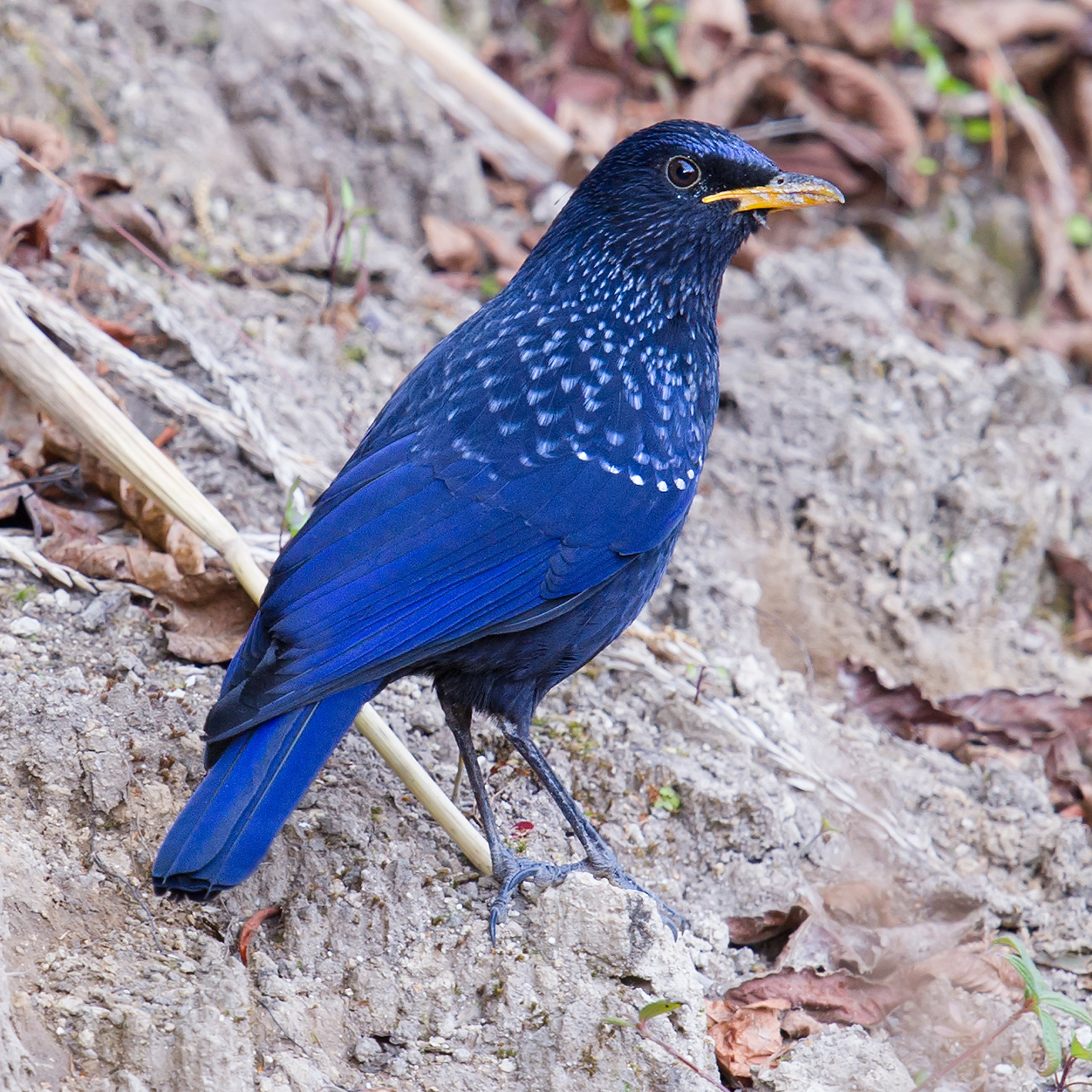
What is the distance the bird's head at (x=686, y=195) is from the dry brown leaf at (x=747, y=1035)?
6.02 feet

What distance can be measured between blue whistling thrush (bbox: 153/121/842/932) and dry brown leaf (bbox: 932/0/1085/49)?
139 inches

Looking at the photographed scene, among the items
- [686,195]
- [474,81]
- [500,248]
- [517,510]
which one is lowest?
[517,510]

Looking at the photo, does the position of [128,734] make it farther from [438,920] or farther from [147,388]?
[147,388]

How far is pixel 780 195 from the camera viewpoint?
3520mm

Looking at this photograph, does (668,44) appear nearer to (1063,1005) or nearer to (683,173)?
(683,173)

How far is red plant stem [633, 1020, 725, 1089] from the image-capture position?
2773 mm

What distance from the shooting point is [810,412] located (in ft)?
15.9

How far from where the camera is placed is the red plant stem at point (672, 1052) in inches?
109

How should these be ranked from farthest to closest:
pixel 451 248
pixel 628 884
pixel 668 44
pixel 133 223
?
pixel 668 44
pixel 451 248
pixel 133 223
pixel 628 884

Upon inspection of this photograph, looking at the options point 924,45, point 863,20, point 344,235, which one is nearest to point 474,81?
point 344,235

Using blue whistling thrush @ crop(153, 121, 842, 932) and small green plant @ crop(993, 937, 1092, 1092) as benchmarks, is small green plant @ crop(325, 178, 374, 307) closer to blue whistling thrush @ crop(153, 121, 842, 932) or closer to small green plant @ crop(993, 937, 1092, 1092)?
blue whistling thrush @ crop(153, 121, 842, 932)

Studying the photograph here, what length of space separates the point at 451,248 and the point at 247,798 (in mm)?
3016

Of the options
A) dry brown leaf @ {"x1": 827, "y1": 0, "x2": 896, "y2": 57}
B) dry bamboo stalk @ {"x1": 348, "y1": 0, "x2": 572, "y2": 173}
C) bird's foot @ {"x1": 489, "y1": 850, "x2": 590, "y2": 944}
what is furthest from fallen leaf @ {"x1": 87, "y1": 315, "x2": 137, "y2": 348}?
dry brown leaf @ {"x1": 827, "y1": 0, "x2": 896, "y2": 57}

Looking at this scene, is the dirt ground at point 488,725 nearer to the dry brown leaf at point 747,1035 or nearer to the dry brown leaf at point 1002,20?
the dry brown leaf at point 747,1035
